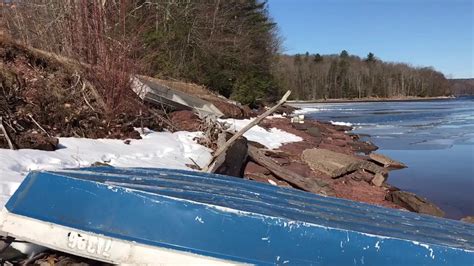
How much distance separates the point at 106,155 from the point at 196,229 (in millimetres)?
4400

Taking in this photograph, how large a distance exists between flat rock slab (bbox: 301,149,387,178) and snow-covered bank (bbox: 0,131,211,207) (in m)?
3.00

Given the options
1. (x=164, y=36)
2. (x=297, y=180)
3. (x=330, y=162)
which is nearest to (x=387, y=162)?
(x=330, y=162)

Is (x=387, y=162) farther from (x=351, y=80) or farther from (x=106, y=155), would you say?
(x=351, y=80)

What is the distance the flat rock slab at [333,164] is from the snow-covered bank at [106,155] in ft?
9.84

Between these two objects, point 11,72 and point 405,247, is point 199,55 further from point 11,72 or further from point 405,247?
point 405,247

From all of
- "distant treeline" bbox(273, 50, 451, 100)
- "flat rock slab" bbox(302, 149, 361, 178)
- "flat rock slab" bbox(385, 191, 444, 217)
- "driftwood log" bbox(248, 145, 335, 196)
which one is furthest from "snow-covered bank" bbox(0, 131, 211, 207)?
"distant treeline" bbox(273, 50, 451, 100)

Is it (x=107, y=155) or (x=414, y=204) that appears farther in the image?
(x=414, y=204)

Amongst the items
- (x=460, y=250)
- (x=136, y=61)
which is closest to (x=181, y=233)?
(x=460, y=250)

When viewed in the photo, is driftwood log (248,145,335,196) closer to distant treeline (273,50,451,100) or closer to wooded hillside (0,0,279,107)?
wooded hillside (0,0,279,107)

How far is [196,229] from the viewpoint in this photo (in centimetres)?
341

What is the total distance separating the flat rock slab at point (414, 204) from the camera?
9008 mm

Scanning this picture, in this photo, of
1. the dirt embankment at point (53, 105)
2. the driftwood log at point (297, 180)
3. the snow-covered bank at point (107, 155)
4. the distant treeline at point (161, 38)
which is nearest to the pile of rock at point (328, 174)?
the driftwood log at point (297, 180)

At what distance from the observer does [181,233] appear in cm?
343

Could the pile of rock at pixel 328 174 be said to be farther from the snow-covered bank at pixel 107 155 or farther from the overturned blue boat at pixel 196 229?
the overturned blue boat at pixel 196 229
